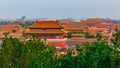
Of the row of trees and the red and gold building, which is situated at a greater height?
the row of trees

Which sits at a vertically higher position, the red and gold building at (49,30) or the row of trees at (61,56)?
the row of trees at (61,56)

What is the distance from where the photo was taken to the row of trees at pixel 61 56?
15.5 metres

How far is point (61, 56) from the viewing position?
1708 centimetres

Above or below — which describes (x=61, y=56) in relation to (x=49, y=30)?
above

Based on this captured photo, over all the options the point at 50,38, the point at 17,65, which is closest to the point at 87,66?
the point at 17,65

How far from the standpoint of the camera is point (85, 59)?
51.3 ft

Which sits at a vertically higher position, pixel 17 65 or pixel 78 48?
pixel 78 48

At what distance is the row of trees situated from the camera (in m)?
15.5

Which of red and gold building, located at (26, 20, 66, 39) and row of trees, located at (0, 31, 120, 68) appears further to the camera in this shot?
red and gold building, located at (26, 20, 66, 39)

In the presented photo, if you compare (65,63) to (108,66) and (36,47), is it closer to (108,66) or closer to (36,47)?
(108,66)

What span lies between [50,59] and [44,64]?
0.75 m

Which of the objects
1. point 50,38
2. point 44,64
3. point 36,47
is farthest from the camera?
point 50,38

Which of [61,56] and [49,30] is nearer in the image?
[61,56]

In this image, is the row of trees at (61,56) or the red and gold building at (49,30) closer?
the row of trees at (61,56)
